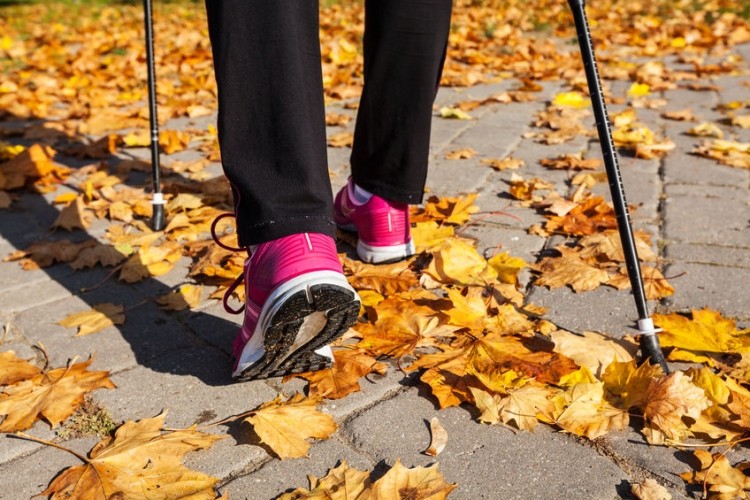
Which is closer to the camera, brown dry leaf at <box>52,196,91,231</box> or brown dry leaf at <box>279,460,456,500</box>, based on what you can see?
brown dry leaf at <box>279,460,456,500</box>

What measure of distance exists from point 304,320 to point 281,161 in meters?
0.32

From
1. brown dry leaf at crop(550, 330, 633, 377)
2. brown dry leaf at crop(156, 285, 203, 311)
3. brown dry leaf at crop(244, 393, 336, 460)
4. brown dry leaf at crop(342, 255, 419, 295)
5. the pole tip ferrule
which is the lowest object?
brown dry leaf at crop(156, 285, 203, 311)

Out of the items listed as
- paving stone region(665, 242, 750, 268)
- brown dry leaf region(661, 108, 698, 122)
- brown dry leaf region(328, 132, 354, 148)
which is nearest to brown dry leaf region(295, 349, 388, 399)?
paving stone region(665, 242, 750, 268)

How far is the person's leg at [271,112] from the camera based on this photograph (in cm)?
135

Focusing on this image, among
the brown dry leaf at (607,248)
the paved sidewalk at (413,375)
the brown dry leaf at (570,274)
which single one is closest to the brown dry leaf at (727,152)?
the paved sidewalk at (413,375)

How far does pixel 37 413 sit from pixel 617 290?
152 cm

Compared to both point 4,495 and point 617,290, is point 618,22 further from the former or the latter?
point 4,495

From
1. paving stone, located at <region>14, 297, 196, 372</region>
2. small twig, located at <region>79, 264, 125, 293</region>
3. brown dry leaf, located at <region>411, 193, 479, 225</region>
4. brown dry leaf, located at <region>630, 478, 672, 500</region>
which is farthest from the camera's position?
brown dry leaf, located at <region>411, 193, 479, 225</region>

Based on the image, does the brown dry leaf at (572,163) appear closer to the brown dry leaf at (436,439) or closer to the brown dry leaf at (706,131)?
the brown dry leaf at (706,131)

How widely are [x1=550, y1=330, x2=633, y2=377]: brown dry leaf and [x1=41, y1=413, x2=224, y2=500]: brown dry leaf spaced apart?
82 cm

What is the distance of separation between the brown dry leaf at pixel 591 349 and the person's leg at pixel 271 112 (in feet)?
2.24

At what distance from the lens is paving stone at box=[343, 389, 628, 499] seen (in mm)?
1318

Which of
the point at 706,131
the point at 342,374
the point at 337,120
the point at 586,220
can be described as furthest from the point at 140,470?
the point at 706,131

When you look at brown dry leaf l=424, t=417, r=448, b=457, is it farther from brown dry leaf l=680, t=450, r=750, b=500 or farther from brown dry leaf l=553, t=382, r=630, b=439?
brown dry leaf l=680, t=450, r=750, b=500
